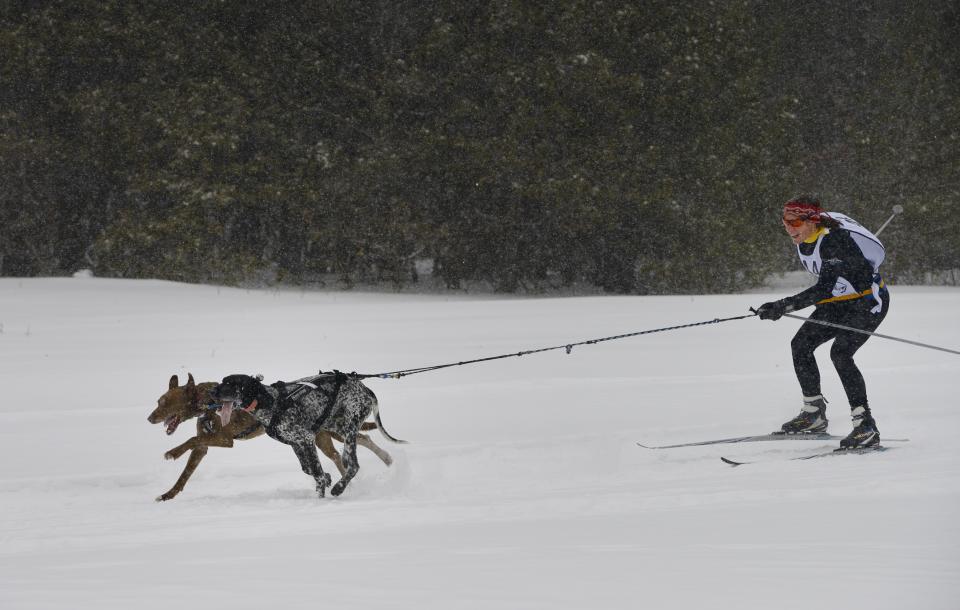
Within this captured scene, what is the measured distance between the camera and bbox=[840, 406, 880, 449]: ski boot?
7.14 meters

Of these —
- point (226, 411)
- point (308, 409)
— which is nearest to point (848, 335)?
point (308, 409)

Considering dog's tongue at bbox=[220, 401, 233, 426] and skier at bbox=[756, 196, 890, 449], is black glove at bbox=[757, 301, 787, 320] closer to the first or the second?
skier at bbox=[756, 196, 890, 449]

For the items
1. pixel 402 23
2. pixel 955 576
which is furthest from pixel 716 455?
pixel 402 23

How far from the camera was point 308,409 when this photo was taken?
257 inches

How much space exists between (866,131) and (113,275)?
20.8 m

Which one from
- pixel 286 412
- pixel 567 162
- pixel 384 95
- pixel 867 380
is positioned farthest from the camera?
pixel 384 95

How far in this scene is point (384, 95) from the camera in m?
26.8

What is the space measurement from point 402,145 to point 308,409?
68.1 ft

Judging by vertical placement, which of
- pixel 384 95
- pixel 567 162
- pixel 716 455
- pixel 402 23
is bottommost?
pixel 716 455

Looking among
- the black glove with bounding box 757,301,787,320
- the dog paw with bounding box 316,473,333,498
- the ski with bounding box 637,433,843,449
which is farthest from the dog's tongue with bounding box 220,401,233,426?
the black glove with bounding box 757,301,787,320

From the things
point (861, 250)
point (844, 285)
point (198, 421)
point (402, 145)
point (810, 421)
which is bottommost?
point (810, 421)

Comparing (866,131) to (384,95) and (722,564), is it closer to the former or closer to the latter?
(384,95)

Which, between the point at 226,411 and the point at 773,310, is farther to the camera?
the point at 773,310

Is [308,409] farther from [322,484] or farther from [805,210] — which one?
[805,210]
